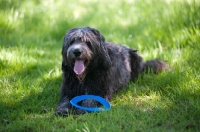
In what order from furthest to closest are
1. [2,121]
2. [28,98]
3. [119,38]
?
[119,38]
[28,98]
[2,121]

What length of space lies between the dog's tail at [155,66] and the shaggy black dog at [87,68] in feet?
3.08

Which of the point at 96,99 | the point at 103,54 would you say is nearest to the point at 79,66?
the point at 103,54

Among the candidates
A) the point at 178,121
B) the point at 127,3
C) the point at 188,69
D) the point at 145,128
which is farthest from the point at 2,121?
the point at 127,3

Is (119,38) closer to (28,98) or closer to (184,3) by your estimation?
(184,3)

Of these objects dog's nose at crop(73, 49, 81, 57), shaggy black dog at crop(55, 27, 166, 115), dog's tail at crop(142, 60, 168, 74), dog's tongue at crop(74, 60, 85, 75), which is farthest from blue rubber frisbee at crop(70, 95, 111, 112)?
dog's tail at crop(142, 60, 168, 74)

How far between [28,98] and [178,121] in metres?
2.47

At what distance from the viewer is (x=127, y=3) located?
37.3ft

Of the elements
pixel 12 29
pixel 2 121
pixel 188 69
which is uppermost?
pixel 12 29

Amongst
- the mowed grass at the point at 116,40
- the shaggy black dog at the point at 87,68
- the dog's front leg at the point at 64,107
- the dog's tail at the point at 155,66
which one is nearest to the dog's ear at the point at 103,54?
the shaggy black dog at the point at 87,68

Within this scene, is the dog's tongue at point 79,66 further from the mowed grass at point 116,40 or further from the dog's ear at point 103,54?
the mowed grass at point 116,40

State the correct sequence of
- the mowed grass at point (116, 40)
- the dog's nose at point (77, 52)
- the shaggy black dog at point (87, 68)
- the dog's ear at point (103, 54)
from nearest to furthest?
1. the mowed grass at point (116, 40)
2. the dog's nose at point (77, 52)
3. the shaggy black dog at point (87, 68)
4. the dog's ear at point (103, 54)

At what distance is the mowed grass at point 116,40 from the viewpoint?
15.5 ft

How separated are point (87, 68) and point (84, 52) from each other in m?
0.40

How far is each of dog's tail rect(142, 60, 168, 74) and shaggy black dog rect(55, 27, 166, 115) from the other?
940 millimetres
